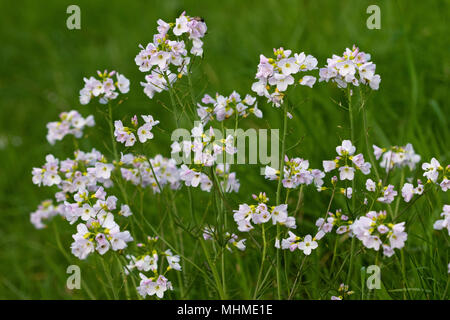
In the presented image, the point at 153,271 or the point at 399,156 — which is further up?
the point at 399,156

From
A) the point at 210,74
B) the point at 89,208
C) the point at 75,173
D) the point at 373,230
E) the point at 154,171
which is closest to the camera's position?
the point at 373,230

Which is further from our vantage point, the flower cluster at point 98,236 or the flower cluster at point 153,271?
the flower cluster at point 153,271

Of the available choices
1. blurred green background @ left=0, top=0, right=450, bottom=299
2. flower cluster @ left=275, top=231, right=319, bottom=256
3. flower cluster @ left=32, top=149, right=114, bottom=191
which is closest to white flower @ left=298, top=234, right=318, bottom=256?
flower cluster @ left=275, top=231, right=319, bottom=256

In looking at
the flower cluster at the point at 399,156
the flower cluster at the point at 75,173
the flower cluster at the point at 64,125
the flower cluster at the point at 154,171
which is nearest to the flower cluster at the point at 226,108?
the flower cluster at the point at 154,171

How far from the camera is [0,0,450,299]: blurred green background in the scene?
9.14 feet

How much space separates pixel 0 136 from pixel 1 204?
2.39 feet

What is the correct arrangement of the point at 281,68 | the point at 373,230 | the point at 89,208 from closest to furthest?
the point at 373,230 < the point at 281,68 < the point at 89,208

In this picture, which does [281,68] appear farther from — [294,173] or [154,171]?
[154,171]

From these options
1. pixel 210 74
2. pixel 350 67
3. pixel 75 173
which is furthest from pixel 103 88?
pixel 210 74

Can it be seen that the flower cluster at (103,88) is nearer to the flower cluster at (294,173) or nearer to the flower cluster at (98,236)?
the flower cluster at (98,236)

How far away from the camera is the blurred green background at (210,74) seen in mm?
2785

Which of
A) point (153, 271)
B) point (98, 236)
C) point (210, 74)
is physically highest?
point (210, 74)

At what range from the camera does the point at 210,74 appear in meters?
3.77
